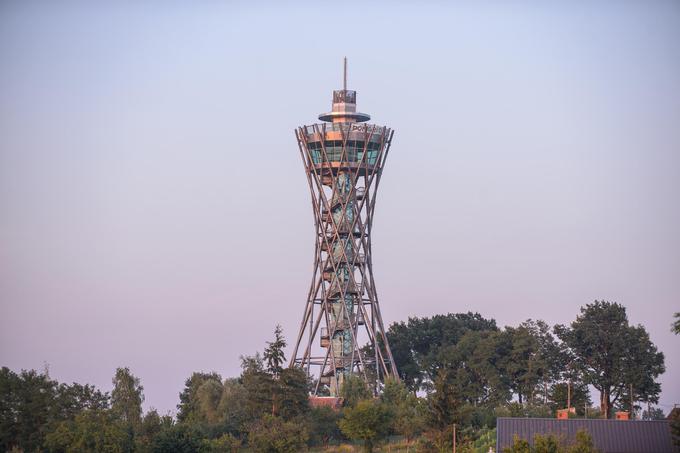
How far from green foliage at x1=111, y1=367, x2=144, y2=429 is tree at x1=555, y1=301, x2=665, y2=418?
112ft

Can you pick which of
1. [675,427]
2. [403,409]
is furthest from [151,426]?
[675,427]

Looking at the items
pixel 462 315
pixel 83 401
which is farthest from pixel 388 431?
pixel 462 315

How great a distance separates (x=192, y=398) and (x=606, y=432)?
47.9 metres

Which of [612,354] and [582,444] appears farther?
[612,354]

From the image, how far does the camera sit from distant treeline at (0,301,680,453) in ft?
398

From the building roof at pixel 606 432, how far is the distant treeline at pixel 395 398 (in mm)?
4177

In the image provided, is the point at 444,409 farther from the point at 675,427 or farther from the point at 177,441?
the point at 675,427

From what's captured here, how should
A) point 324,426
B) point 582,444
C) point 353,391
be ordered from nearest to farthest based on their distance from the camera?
point 582,444, point 324,426, point 353,391

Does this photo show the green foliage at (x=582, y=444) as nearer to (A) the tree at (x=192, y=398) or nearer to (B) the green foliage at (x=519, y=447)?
(B) the green foliage at (x=519, y=447)

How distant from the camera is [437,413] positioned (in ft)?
388

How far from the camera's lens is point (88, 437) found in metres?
120

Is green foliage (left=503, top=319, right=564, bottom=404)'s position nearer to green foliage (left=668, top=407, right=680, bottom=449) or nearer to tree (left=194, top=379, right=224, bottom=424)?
tree (left=194, top=379, right=224, bottom=424)

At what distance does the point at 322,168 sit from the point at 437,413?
31.9m

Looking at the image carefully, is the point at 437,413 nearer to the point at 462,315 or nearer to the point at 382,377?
the point at 382,377
